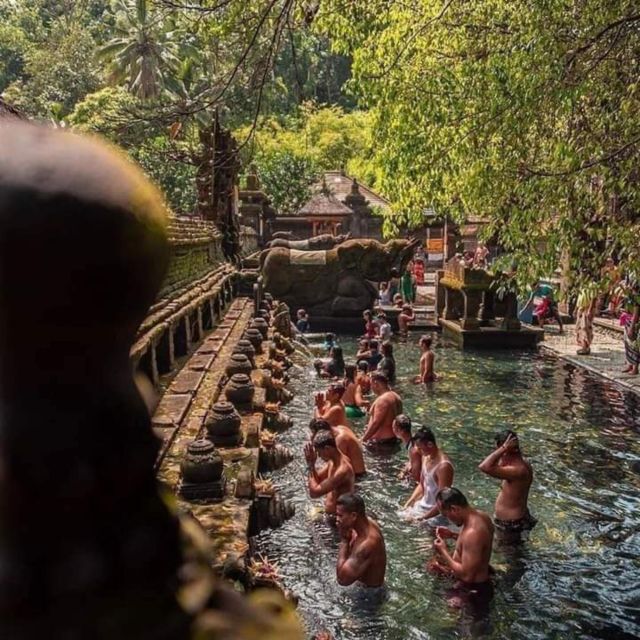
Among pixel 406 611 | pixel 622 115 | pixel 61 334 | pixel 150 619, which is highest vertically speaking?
pixel 622 115

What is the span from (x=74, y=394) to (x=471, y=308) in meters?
20.6

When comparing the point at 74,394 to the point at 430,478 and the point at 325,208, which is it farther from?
the point at 325,208

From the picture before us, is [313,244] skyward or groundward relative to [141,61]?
groundward

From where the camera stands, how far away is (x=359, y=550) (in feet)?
22.1

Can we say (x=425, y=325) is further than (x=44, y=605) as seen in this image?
Yes

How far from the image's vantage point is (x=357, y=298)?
2331 cm

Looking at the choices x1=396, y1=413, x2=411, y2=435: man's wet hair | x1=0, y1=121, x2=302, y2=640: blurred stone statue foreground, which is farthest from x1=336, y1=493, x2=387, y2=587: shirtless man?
x1=0, y1=121, x2=302, y2=640: blurred stone statue foreground

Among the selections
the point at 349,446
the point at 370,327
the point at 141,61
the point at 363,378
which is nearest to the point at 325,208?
the point at 370,327

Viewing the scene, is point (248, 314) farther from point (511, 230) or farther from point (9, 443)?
point (9, 443)

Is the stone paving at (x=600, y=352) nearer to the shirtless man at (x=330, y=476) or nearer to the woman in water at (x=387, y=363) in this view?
the woman in water at (x=387, y=363)

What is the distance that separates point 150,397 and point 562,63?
7159mm

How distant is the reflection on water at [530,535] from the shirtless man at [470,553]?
0.18 meters

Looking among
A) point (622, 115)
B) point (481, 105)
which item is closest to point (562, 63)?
point (622, 115)

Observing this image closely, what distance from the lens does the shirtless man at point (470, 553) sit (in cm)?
679
